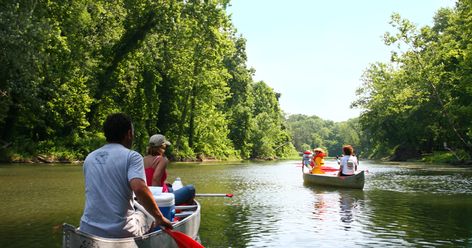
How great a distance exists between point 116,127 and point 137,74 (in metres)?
50.5

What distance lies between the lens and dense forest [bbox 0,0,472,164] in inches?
1459

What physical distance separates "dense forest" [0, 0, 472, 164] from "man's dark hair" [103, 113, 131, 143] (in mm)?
27132

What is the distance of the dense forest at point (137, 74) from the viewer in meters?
37.1

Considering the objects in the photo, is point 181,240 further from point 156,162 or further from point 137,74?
point 137,74

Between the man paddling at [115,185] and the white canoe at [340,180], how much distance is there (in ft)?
57.0

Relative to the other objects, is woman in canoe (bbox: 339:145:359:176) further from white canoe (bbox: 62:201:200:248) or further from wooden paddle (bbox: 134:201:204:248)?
white canoe (bbox: 62:201:200:248)

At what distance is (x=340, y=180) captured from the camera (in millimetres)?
22750

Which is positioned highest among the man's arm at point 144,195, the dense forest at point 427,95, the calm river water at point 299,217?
the dense forest at point 427,95

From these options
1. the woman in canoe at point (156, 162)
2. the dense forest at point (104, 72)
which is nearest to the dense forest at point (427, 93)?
the dense forest at point (104, 72)

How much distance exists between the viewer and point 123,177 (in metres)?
5.45

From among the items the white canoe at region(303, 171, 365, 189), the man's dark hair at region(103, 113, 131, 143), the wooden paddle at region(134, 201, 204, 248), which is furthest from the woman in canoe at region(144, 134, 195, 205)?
the white canoe at region(303, 171, 365, 189)

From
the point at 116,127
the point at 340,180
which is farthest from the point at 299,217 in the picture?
the point at 340,180

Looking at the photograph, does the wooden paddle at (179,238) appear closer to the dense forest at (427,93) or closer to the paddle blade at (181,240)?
the paddle blade at (181,240)

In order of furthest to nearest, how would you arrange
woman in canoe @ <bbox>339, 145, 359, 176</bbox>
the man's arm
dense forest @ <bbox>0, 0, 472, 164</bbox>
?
dense forest @ <bbox>0, 0, 472, 164</bbox> < woman in canoe @ <bbox>339, 145, 359, 176</bbox> < the man's arm
